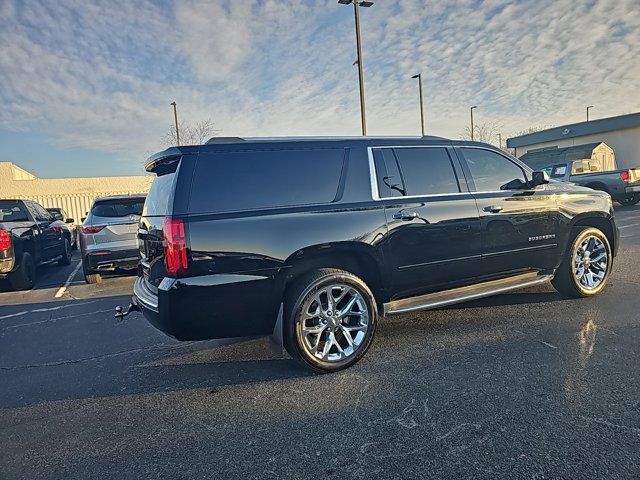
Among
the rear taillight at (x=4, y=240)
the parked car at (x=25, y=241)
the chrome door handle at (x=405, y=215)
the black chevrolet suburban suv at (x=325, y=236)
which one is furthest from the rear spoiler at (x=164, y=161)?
the parked car at (x=25, y=241)

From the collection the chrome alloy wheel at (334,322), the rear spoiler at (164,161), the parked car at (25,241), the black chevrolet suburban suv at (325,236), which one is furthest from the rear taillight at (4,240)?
the chrome alloy wheel at (334,322)

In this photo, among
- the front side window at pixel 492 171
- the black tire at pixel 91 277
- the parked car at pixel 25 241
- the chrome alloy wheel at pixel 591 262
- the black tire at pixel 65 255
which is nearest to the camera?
the front side window at pixel 492 171

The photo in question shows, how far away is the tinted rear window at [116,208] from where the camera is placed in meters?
7.35

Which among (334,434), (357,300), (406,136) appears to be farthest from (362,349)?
(406,136)

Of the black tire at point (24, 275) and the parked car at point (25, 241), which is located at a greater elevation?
the parked car at point (25, 241)

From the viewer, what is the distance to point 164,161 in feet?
11.4

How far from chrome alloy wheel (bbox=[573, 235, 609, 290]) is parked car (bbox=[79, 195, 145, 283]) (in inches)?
257

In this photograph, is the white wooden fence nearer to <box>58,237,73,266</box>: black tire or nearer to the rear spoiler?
<box>58,237,73,266</box>: black tire

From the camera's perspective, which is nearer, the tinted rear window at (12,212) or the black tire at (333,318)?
the black tire at (333,318)

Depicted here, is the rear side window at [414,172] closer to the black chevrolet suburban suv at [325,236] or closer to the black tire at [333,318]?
the black chevrolet suburban suv at [325,236]

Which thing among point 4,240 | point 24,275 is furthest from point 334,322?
point 24,275

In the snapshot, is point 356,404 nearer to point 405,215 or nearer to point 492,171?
point 405,215

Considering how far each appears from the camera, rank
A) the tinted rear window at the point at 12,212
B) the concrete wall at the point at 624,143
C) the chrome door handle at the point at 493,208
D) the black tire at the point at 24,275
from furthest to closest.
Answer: the concrete wall at the point at 624,143 < the tinted rear window at the point at 12,212 < the black tire at the point at 24,275 < the chrome door handle at the point at 493,208

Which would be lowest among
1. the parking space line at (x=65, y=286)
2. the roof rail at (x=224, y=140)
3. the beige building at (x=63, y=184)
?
the parking space line at (x=65, y=286)
